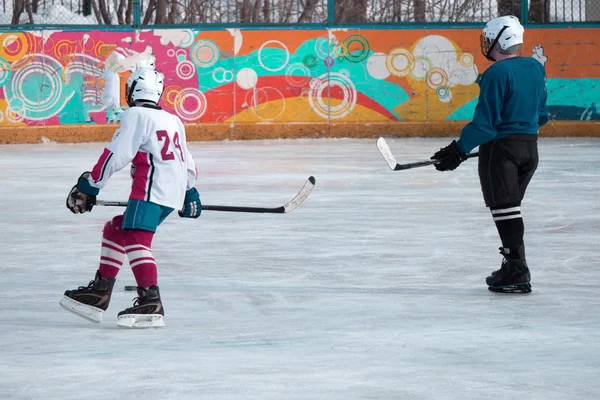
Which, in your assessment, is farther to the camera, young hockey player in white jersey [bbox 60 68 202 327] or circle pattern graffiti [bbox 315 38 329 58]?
circle pattern graffiti [bbox 315 38 329 58]

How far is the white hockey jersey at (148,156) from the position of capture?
4.77 metres

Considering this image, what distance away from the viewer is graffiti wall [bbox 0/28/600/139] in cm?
1578

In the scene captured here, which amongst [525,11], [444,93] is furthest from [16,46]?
[525,11]

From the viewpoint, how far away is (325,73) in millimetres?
16125

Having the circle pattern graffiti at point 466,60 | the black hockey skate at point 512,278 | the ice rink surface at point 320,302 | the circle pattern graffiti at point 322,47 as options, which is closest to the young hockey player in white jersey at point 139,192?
the ice rink surface at point 320,302

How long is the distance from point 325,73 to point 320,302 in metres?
11.0

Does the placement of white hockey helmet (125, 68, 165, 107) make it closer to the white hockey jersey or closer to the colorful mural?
the white hockey jersey

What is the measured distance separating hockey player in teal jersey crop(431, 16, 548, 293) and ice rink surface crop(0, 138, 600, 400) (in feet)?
0.68

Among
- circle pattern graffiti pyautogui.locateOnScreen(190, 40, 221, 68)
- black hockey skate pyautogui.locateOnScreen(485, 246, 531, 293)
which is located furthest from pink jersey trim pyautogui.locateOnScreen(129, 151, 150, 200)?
circle pattern graffiti pyautogui.locateOnScreen(190, 40, 221, 68)

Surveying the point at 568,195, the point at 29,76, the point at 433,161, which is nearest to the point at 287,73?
the point at 29,76

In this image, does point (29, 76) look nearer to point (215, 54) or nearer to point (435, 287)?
point (215, 54)

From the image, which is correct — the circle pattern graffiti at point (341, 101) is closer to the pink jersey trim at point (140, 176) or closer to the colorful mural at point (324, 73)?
the colorful mural at point (324, 73)

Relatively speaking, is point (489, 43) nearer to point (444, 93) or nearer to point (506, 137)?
point (506, 137)

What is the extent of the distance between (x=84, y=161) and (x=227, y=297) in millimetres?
7635
